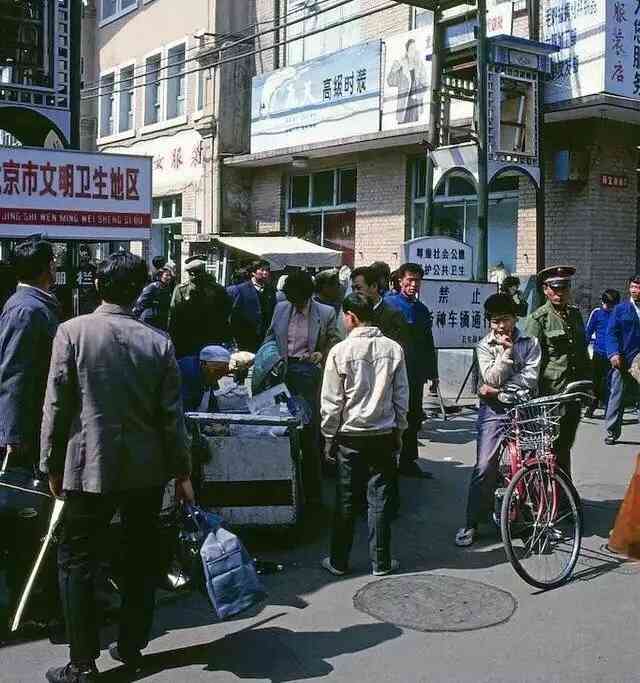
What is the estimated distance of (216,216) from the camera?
20547 millimetres

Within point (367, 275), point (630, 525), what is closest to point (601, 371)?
point (367, 275)

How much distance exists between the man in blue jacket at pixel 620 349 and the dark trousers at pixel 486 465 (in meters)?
4.25

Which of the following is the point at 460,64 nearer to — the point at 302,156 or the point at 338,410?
the point at 302,156

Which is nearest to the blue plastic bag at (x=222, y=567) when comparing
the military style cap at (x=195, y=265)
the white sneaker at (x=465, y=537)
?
the white sneaker at (x=465, y=537)

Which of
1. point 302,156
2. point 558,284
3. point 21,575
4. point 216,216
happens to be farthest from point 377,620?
point 216,216

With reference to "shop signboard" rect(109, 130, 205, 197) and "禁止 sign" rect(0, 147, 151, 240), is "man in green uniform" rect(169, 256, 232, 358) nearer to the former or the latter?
"禁止 sign" rect(0, 147, 151, 240)

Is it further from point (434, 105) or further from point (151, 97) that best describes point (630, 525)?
point (151, 97)

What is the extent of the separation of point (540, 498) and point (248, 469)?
1.90 m

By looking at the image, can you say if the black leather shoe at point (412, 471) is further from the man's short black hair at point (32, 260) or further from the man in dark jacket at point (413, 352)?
the man's short black hair at point (32, 260)

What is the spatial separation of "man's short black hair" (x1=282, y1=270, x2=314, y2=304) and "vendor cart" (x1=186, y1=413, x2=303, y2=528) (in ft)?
4.67

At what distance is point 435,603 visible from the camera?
5016 millimetres

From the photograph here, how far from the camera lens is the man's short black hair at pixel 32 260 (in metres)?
4.76

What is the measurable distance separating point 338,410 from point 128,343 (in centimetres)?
185

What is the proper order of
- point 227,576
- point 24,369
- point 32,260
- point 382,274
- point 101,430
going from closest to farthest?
point 101,430 < point 227,576 < point 24,369 < point 32,260 < point 382,274
